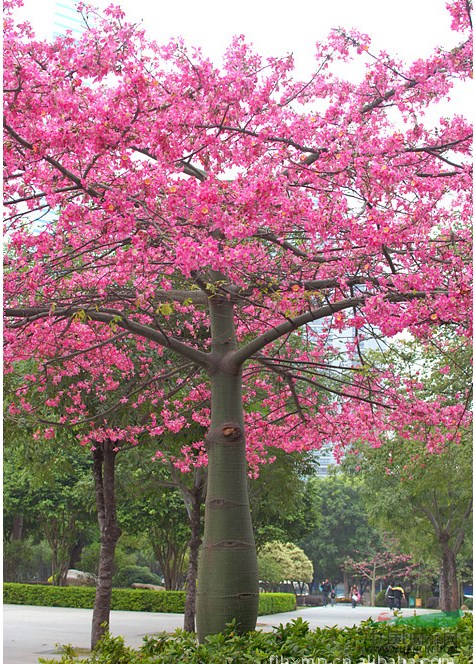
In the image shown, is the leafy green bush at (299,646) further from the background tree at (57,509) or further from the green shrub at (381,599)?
the green shrub at (381,599)

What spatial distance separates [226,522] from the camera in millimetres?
8203

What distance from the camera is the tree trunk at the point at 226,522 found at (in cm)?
787

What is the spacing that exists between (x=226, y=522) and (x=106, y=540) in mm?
8009

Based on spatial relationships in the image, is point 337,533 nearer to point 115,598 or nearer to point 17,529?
point 17,529

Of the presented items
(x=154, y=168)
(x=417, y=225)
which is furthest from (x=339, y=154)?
(x=154, y=168)

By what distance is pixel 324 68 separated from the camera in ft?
30.9

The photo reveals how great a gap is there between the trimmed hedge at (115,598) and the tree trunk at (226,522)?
24205 mm

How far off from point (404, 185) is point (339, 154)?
136 centimetres

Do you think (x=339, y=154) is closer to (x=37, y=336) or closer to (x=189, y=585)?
(x=37, y=336)

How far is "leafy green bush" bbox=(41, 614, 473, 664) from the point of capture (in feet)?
21.4

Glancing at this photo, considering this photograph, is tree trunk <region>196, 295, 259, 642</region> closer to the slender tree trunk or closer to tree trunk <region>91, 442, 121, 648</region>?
tree trunk <region>91, 442, 121, 648</region>

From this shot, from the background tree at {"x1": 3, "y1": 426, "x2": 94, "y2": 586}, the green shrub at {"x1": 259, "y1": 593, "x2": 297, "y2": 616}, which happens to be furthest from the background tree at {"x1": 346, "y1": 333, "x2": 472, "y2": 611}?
the background tree at {"x1": 3, "y1": 426, "x2": 94, "y2": 586}

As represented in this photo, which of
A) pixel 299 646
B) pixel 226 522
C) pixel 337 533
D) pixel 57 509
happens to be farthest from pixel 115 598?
pixel 337 533

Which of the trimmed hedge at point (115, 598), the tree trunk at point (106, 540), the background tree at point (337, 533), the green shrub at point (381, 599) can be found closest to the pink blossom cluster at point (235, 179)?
the tree trunk at point (106, 540)
